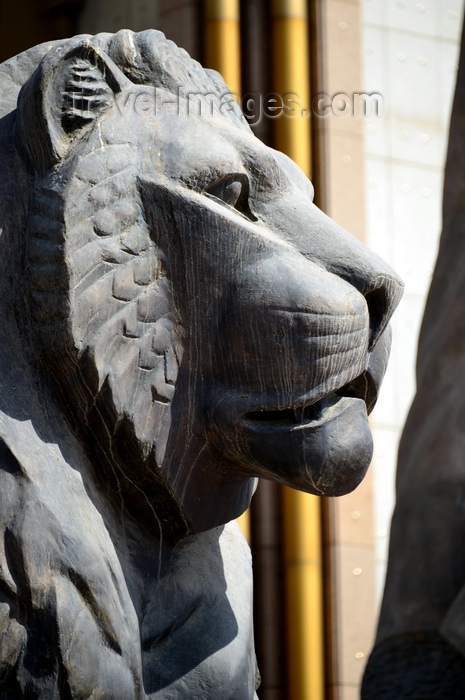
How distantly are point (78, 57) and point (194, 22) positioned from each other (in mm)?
3100

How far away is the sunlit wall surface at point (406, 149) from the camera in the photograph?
431 cm

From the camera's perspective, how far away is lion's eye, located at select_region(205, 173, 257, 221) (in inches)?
52.7

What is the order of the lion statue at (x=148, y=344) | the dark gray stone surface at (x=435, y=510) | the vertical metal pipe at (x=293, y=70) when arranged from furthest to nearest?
the vertical metal pipe at (x=293, y=70)
the dark gray stone surface at (x=435, y=510)
the lion statue at (x=148, y=344)

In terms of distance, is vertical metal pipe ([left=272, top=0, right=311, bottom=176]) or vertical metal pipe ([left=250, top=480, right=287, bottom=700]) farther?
vertical metal pipe ([left=272, top=0, right=311, bottom=176])

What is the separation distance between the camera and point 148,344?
1302 mm

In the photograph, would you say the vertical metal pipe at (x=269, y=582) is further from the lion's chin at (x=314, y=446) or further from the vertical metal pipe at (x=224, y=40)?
the lion's chin at (x=314, y=446)

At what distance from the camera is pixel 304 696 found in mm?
3898

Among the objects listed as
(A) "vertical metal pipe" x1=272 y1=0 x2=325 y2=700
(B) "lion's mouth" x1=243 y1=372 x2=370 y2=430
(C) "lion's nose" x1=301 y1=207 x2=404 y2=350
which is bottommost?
(A) "vertical metal pipe" x1=272 y1=0 x2=325 y2=700

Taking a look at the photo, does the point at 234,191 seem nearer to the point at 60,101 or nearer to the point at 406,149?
the point at 60,101

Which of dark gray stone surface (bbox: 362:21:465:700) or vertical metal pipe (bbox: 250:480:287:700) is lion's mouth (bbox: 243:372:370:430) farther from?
vertical metal pipe (bbox: 250:480:287:700)

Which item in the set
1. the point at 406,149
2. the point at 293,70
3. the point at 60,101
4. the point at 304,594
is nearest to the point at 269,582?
the point at 304,594

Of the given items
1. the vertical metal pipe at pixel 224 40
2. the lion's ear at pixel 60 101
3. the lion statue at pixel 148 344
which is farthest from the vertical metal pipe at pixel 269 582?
the lion's ear at pixel 60 101

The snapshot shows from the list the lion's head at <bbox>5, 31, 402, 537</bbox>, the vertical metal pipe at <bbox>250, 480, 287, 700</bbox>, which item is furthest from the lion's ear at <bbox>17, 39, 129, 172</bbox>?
the vertical metal pipe at <bbox>250, 480, 287, 700</bbox>

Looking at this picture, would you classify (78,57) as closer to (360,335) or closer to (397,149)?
(360,335)
